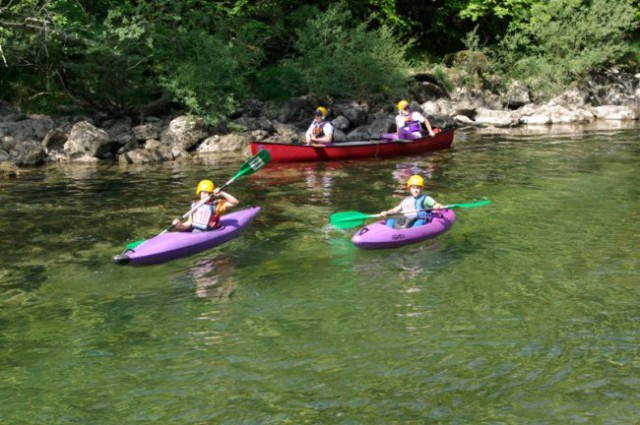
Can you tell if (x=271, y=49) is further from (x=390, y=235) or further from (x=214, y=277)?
(x=214, y=277)

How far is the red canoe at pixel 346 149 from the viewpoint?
1841 cm

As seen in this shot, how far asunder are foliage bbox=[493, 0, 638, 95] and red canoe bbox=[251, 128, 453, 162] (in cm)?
1068

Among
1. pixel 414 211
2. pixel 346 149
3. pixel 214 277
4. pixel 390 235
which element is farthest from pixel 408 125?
pixel 214 277

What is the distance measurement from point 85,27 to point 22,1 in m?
1.84

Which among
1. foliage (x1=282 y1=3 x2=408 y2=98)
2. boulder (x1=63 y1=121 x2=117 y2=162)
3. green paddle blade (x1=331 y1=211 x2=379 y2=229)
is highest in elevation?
foliage (x1=282 y1=3 x2=408 y2=98)

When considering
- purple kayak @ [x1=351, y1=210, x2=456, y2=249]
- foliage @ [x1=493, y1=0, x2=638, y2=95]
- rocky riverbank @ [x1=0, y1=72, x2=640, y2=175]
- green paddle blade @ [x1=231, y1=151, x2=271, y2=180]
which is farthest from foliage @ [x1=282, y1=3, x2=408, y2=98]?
purple kayak @ [x1=351, y1=210, x2=456, y2=249]

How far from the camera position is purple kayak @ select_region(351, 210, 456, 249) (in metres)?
10.2

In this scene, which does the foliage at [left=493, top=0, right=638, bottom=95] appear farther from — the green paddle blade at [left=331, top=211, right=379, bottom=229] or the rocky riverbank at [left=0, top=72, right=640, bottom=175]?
the green paddle blade at [left=331, top=211, right=379, bottom=229]

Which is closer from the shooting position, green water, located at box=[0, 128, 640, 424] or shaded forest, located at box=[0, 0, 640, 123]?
green water, located at box=[0, 128, 640, 424]

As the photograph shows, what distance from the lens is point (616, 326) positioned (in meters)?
7.39

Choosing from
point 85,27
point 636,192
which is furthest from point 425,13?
point 636,192

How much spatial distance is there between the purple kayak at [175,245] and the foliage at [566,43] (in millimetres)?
21173

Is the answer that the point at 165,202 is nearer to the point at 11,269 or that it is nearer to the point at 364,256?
the point at 11,269

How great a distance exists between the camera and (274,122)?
2394 centimetres
